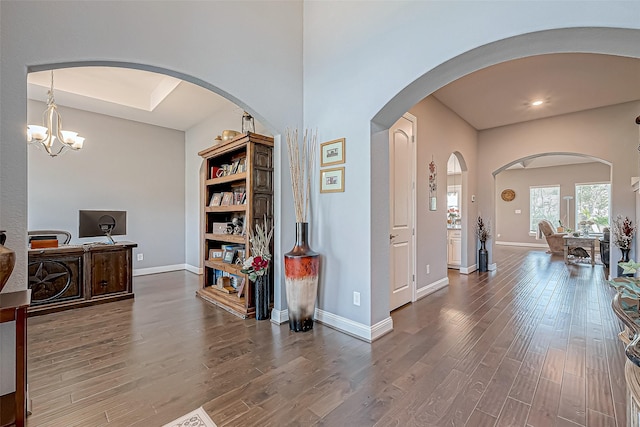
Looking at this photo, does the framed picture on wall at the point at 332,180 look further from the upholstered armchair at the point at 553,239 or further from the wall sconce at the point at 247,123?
the upholstered armchair at the point at 553,239

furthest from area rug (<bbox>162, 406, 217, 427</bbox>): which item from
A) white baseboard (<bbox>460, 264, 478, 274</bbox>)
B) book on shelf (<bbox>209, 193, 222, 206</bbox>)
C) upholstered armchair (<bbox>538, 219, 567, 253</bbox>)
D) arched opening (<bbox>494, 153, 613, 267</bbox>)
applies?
upholstered armchair (<bbox>538, 219, 567, 253</bbox>)

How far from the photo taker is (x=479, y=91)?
414 centimetres

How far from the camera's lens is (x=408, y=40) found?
7.72 feet

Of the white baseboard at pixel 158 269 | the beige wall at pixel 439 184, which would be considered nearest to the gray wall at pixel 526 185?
the beige wall at pixel 439 184

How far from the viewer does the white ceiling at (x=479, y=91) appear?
11.4 ft

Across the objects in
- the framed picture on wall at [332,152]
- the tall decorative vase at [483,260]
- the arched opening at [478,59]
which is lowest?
the tall decorative vase at [483,260]

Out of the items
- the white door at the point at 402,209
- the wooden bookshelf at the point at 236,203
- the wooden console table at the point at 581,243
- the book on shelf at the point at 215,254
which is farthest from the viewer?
the wooden console table at the point at 581,243

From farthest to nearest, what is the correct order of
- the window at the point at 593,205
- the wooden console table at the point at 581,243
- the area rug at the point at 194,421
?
the window at the point at 593,205 < the wooden console table at the point at 581,243 < the area rug at the point at 194,421

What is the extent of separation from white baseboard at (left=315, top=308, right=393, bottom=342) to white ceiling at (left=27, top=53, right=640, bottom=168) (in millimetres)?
3344

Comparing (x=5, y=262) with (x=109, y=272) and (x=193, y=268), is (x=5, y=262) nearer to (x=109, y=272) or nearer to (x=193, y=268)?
(x=109, y=272)

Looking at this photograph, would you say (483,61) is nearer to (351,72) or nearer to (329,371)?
(351,72)

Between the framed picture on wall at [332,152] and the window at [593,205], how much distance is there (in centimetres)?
991

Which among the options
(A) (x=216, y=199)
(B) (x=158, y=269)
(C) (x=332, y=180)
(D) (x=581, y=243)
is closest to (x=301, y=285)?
(C) (x=332, y=180)

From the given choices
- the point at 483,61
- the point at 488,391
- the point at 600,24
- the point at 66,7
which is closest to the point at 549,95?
the point at 483,61
